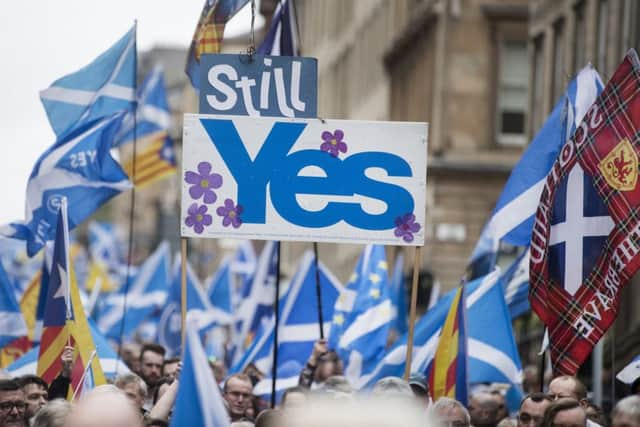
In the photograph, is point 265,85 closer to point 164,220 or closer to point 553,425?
point 553,425

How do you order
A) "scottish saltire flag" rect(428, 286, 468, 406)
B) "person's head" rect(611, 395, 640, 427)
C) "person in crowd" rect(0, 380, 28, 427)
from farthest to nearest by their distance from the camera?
"scottish saltire flag" rect(428, 286, 468, 406) → "person in crowd" rect(0, 380, 28, 427) → "person's head" rect(611, 395, 640, 427)

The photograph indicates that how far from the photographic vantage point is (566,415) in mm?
9609

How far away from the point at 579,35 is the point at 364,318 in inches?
507

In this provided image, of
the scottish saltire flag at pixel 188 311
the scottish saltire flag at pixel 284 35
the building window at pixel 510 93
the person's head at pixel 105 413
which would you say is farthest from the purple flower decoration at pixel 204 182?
the building window at pixel 510 93

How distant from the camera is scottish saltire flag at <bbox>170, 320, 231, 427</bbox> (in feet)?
24.1

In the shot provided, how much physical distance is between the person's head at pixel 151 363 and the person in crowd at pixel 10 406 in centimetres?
322

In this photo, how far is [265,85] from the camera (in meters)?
11.9

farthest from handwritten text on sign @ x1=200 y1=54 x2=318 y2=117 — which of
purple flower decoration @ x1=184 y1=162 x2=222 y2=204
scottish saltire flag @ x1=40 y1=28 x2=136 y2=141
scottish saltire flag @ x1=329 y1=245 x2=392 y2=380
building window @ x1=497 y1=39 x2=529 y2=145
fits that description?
building window @ x1=497 y1=39 x2=529 y2=145

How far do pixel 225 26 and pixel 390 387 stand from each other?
4726mm

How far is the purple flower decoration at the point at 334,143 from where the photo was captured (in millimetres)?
11266

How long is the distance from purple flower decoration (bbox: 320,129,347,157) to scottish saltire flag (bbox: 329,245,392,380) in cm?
526

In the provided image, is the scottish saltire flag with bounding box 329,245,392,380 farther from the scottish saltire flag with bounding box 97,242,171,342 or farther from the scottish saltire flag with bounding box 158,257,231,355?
the scottish saltire flag with bounding box 97,242,171,342

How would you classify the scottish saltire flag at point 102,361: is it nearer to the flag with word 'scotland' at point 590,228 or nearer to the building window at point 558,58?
the flag with word 'scotland' at point 590,228

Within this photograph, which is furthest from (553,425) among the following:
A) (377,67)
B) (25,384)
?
(377,67)
